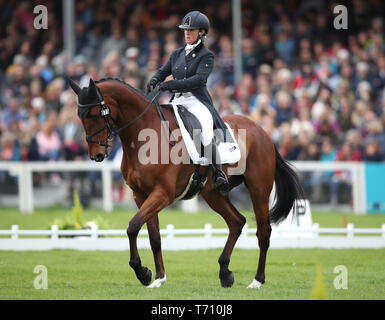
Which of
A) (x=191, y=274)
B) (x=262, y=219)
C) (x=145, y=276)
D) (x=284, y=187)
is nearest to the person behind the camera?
(x=145, y=276)

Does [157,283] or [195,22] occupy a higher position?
[195,22]

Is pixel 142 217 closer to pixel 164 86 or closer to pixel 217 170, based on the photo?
pixel 217 170

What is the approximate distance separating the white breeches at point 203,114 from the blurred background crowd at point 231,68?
7.90m

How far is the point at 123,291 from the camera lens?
27.8ft

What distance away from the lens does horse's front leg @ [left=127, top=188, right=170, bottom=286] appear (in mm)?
8352

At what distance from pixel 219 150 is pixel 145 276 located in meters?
1.70

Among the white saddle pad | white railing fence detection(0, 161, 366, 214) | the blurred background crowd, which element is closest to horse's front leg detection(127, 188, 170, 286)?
the white saddle pad

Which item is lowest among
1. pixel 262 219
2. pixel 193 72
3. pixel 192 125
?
pixel 262 219

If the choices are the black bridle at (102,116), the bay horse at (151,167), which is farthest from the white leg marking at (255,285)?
the black bridle at (102,116)

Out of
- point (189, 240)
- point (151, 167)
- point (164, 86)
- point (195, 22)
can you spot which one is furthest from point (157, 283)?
point (189, 240)

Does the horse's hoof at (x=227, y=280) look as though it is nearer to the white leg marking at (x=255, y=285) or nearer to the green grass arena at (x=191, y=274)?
the green grass arena at (x=191, y=274)

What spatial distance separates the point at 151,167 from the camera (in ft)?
28.1
